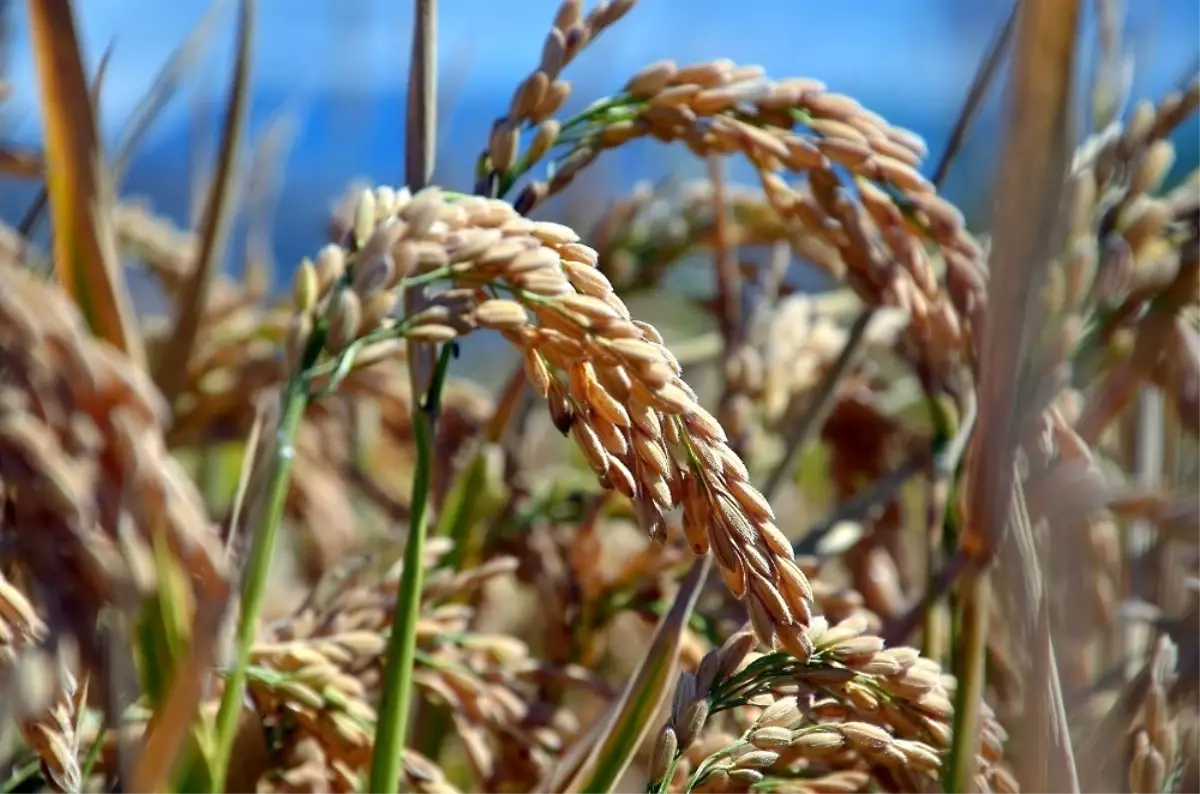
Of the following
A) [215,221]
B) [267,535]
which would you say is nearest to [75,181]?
[267,535]

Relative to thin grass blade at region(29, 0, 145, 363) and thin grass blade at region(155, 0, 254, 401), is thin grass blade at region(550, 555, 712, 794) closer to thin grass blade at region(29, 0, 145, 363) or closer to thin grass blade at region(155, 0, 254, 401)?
thin grass blade at region(29, 0, 145, 363)

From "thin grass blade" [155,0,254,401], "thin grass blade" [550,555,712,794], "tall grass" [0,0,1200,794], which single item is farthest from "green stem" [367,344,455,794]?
"thin grass blade" [155,0,254,401]

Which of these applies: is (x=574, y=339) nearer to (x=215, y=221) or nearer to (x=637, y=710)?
(x=637, y=710)

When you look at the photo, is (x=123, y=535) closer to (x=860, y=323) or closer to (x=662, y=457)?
(x=662, y=457)

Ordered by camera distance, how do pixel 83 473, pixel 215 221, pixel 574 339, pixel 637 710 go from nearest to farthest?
pixel 83 473 → pixel 574 339 → pixel 637 710 → pixel 215 221

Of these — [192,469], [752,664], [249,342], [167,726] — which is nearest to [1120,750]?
[752,664]

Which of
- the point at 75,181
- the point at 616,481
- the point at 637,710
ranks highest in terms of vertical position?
the point at 75,181

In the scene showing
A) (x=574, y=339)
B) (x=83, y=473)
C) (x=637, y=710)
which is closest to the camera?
(x=83, y=473)

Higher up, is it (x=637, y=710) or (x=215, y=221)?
(x=215, y=221)

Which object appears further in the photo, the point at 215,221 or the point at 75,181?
the point at 215,221
